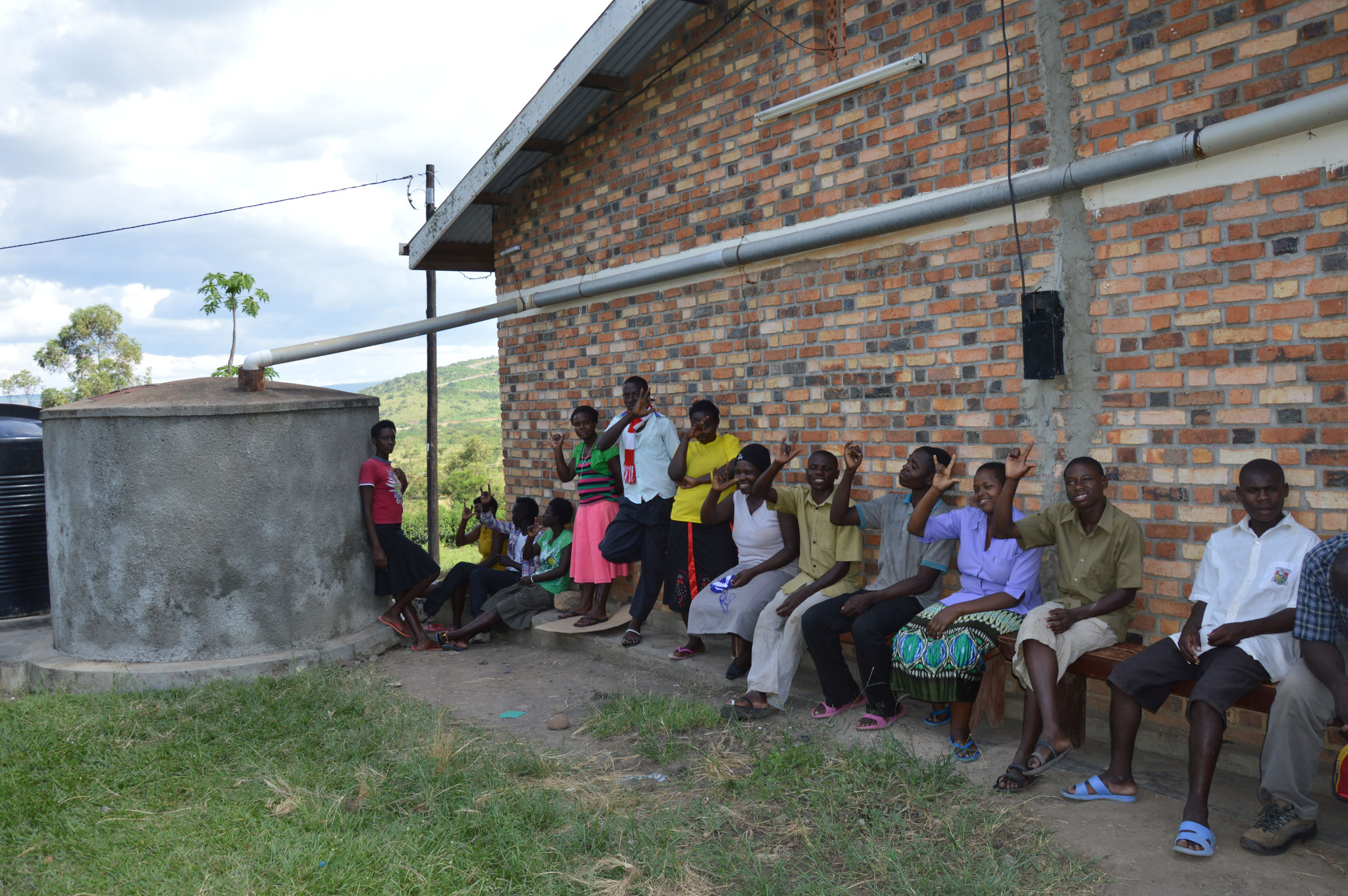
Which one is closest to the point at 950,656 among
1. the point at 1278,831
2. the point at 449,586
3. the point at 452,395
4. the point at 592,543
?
the point at 1278,831

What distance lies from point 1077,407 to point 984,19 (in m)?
2.00

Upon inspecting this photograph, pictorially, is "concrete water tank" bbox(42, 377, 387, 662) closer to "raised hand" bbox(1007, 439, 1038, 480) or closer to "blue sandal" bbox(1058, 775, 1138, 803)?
"raised hand" bbox(1007, 439, 1038, 480)

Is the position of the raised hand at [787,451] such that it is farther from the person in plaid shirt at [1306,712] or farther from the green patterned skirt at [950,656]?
the person in plaid shirt at [1306,712]

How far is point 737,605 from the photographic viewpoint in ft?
17.8

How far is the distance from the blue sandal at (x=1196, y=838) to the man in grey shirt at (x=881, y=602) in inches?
58.7

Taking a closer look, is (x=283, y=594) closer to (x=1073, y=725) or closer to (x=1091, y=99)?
(x=1073, y=725)

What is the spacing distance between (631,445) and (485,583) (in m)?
1.84

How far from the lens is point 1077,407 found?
14.6 ft

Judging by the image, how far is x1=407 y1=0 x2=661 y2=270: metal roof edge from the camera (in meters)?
6.31

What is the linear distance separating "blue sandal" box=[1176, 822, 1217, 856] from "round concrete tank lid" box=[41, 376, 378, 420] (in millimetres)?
5688

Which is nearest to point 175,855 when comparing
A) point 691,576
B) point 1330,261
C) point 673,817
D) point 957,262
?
point 673,817

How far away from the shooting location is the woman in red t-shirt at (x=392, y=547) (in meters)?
7.02

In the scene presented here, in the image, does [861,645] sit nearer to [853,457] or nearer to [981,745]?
[981,745]

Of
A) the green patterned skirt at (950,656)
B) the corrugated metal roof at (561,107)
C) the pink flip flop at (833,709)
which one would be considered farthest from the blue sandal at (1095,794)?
the corrugated metal roof at (561,107)
